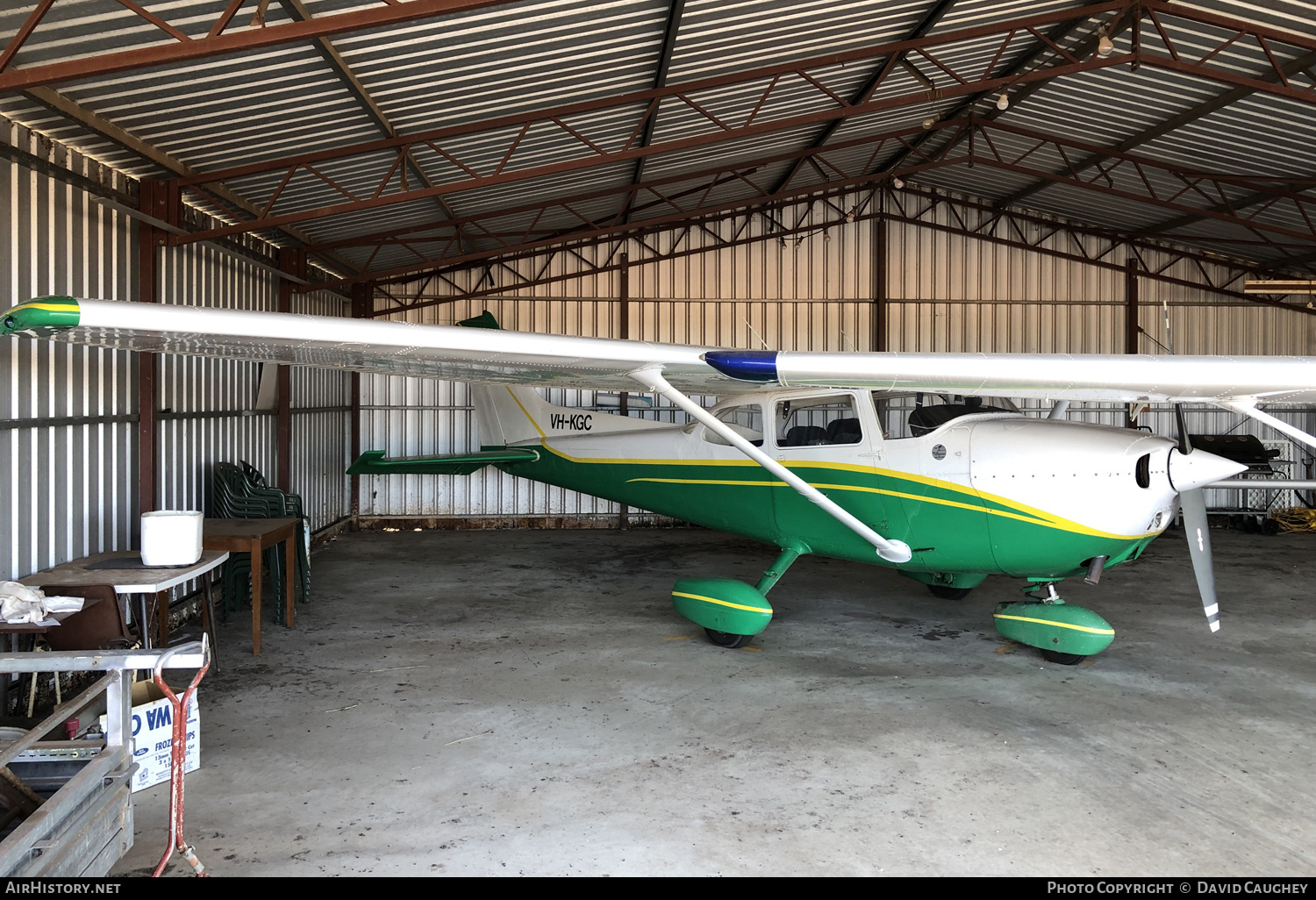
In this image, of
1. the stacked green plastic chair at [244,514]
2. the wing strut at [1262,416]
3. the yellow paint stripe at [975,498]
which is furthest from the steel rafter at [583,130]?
the wing strut at [1262,416]

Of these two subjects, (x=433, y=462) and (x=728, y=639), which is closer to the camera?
(x=728, y=639)

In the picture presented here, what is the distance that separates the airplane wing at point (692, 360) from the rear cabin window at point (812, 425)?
3.91 ft

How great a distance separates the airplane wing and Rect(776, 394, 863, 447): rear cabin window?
1191 mm

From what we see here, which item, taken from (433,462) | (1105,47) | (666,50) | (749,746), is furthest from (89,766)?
(1105,47)

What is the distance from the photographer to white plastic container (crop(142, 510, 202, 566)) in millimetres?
5102

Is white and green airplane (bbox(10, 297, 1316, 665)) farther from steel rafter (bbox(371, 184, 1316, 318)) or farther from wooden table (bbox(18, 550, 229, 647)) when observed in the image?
steel rafter (bbox(371, 184, 1316, 318))

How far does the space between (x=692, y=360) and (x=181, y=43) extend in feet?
11.0

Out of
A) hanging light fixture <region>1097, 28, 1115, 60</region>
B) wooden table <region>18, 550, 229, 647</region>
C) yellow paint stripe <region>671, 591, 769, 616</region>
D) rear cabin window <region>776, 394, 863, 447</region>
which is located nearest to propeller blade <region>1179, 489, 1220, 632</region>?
rear cabin window <region>776, 394, 863, 447</region>

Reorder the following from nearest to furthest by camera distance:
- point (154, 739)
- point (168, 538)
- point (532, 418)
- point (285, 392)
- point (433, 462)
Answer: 1. point (154, 739)
2. point (168, 538)
3. point (285, 392)
4. point (433, 462)
5. point (532, 418)

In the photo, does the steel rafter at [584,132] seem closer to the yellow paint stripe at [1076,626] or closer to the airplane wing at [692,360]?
the airplane wing at [692,360]

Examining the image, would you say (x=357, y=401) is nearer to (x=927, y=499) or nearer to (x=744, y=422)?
(x=744, y=422)

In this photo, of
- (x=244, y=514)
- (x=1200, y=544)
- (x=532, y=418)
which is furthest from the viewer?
(x=532, y=418)

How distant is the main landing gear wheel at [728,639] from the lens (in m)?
6.65

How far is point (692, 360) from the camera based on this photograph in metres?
5.87
